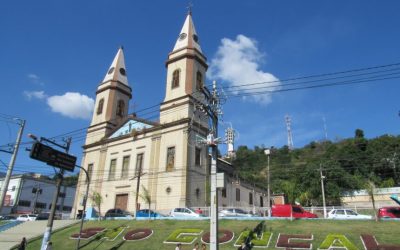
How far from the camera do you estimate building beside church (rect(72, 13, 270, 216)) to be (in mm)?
38219

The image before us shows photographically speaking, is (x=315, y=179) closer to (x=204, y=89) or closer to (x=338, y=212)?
(x=338, y=212)

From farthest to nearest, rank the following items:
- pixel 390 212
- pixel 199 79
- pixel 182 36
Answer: pixel 182 36 < pixel 199 79 < pixel 390 212

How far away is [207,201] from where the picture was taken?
38.9m

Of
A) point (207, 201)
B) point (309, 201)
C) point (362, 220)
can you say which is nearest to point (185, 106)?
point (207, 201)

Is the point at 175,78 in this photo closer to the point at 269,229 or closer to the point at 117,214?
the point at 117,214

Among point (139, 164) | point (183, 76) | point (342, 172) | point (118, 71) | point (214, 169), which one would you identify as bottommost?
point (214, 169)

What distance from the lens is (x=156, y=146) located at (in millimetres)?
41500

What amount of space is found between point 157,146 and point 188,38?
14732mm

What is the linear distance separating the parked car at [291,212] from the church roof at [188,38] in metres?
23.4

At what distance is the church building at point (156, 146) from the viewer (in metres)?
38.2

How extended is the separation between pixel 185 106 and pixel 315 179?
101 ft

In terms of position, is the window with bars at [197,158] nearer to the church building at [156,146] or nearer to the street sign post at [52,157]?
the church building at [156,146]

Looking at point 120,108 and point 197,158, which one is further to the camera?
point 120,108

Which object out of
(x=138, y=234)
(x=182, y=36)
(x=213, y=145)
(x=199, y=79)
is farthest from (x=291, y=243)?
(x=182, y=36)
